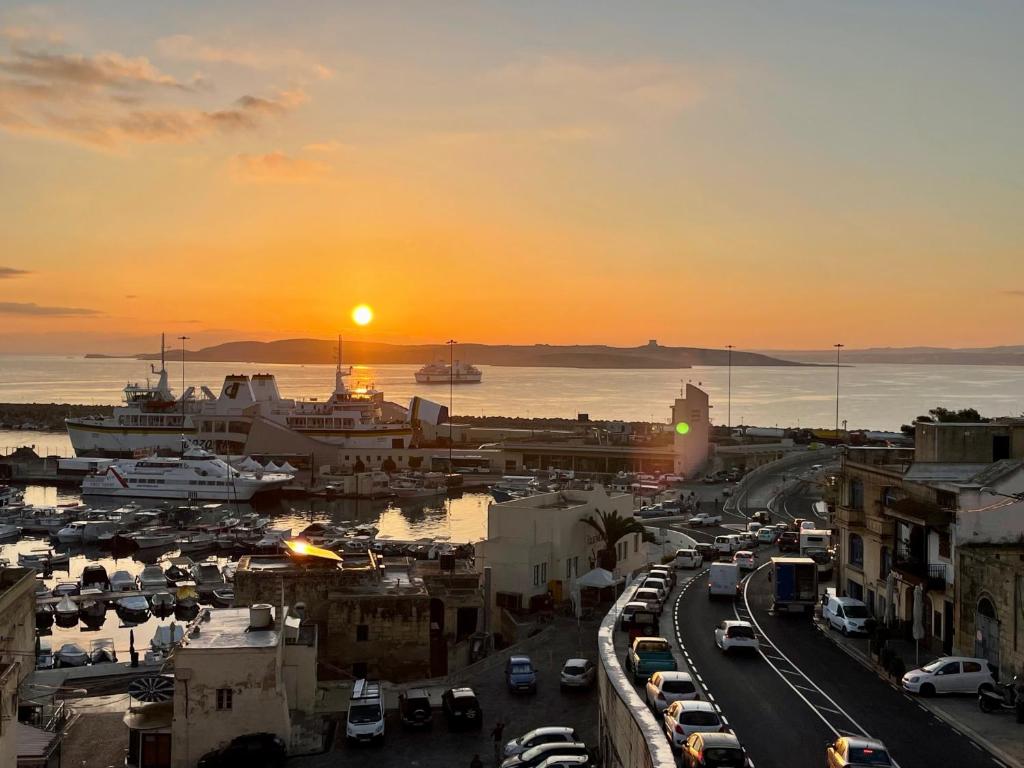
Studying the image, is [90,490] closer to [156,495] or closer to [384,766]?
[156,495]

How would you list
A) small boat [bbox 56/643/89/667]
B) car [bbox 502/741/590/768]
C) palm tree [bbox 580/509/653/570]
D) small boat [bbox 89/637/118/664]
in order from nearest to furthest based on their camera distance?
car [bbox 502/741/590/768], small boat [bbox 89/637/118/664], small boat [bbox 56/643/89/667], palm tree [bbox 580/509/653/570]

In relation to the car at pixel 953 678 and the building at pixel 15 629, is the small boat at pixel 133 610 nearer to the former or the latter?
the building at pixel 15 629

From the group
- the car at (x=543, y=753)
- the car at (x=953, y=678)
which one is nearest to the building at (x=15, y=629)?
the car at (x=543, y=753)

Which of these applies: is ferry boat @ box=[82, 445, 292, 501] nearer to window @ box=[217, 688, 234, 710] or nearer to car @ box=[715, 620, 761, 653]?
window @ box=[217, 688, 234, 710]

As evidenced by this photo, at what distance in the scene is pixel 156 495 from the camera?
207ft

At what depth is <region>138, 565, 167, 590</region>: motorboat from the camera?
36031 millimetres

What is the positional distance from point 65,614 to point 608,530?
16.9m

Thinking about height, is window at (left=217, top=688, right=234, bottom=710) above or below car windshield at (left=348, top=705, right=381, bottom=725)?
above

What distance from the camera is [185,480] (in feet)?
207

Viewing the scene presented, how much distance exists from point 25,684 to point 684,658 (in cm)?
1140

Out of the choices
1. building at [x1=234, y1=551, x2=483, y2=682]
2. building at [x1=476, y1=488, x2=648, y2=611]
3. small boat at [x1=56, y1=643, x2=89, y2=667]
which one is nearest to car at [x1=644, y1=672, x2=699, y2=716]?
building at [x1=234, y1=551, x2=483, y2=682]

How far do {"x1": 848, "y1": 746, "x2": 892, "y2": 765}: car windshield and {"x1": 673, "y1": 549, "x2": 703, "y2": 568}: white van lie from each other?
17001 millimetres

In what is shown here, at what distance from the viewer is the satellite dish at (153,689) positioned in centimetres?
1739

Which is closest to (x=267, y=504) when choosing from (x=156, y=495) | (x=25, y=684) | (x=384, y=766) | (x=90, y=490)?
(x=156, y=495)
